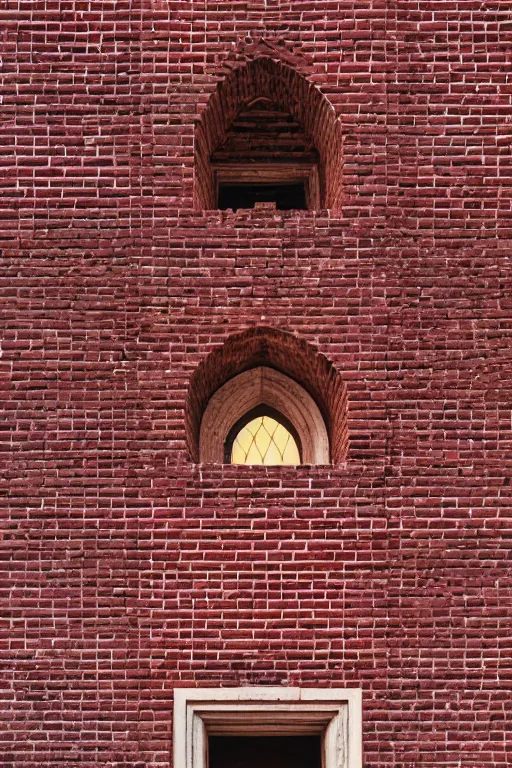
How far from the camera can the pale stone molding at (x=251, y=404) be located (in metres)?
11.3

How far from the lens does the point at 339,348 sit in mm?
10609

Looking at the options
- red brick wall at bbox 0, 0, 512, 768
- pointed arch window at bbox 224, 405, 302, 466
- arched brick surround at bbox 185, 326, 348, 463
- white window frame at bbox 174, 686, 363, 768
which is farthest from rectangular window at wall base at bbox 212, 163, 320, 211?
white window frame at bbox 174, 686, 363, 768

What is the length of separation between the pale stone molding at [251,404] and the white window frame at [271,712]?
78.6 inches

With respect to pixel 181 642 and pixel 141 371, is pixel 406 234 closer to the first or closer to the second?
pixel 141 371

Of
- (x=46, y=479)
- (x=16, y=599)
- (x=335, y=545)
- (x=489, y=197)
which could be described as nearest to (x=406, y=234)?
(x=489, y=197)

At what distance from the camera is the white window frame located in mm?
9984

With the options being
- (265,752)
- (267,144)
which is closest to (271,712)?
(265,752)

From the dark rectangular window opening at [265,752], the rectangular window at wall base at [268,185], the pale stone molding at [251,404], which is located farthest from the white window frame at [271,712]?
the rectangular window at wall base at [268,185]

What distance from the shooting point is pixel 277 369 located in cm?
1141

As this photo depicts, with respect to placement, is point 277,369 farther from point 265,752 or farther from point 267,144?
point 265,752

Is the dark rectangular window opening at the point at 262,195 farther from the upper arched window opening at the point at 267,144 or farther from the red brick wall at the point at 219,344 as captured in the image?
the red brick wall at the point at 219,344

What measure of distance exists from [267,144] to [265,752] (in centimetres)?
493

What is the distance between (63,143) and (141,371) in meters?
1.89

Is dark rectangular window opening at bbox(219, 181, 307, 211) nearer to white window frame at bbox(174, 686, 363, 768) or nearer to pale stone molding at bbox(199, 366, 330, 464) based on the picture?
pale stone molding at bbox(199, 366, 330, 464)
